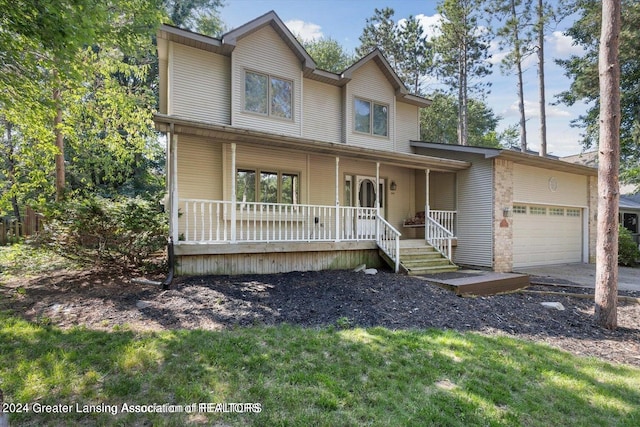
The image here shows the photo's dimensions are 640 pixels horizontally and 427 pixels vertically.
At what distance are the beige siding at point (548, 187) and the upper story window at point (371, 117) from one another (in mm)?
4649

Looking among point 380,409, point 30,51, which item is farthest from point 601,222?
point 30,51

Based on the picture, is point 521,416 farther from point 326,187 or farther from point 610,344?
point 326,187

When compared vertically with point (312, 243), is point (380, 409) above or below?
below

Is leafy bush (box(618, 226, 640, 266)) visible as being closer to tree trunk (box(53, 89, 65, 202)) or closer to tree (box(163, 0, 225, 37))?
tree trunk (box(53, 89, 65, 202))

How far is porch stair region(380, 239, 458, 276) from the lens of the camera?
8977mm

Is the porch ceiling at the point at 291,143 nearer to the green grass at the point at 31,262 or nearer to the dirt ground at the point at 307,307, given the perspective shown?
the dirt ground at the point at 307,307

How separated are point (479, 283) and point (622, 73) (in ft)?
53.6

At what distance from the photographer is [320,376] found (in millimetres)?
3357

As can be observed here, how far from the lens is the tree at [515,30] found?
57.7 feet

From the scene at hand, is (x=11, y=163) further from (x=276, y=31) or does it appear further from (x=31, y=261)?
(x=276, y=31)

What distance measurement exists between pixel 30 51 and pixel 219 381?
720 cm

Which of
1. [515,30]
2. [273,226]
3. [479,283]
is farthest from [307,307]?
[515,30]

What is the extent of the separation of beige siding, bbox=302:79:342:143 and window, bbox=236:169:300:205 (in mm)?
1599

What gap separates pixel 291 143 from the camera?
8.08 meters
